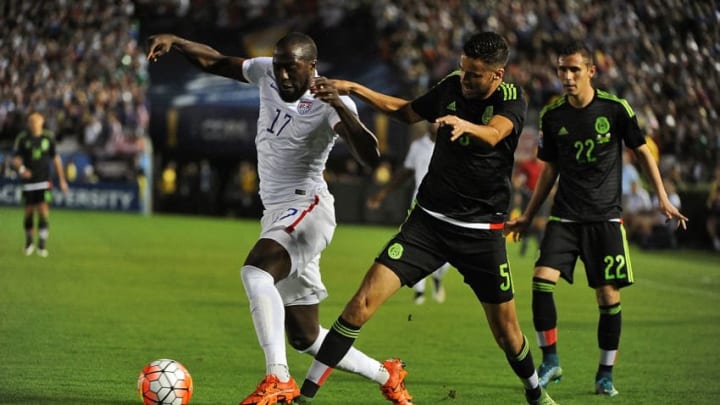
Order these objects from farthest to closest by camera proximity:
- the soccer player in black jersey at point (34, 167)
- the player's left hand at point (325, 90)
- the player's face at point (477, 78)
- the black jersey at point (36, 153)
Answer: the black jersey at point (36, 153)
the soccer player in black jersey at point (34, 167)
the player's face at point (477, 78)
the player's left hand at point (325, 90)

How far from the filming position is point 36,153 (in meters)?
19.8

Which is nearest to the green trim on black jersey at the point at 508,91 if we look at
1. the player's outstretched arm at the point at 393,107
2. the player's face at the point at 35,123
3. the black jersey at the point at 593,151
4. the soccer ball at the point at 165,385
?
the player's outstretched arm at the point at 393,107

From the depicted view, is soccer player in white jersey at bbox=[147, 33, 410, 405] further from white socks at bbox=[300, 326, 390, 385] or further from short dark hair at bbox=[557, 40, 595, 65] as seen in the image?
short dark hair at bbox=[557, 40, 595, 65]

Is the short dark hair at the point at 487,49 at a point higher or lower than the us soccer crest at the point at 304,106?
higher

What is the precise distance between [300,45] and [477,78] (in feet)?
3.55

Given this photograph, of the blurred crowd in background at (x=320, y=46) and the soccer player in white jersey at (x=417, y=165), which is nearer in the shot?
the soccer player in white jersey at (x=417, y=165)

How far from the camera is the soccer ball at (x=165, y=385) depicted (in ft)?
22.7

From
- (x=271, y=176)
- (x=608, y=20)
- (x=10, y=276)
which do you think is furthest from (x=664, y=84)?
(x=271, y=176)

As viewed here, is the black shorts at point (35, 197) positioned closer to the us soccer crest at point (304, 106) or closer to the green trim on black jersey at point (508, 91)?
the us soccer crest at point (304, 106)

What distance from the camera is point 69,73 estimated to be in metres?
35.4

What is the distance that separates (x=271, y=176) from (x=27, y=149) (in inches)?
530

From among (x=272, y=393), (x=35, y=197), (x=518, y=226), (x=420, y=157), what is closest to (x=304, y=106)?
(x=272, y=393)

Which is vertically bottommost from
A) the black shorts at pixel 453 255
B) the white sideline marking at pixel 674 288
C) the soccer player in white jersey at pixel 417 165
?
the white sideline marking at pixel 674 288

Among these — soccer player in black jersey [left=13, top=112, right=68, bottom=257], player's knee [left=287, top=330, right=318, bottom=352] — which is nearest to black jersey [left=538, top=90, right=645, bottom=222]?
player's knee [left=287, top=330, right=318, bottom=352]
